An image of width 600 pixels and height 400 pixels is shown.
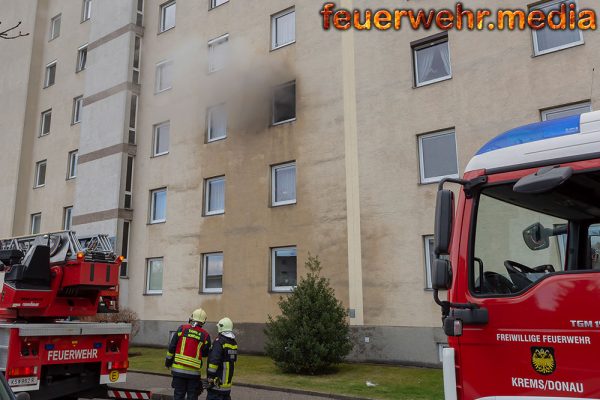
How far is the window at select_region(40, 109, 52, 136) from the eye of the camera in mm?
25508

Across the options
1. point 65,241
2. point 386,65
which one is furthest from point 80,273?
point 386,65

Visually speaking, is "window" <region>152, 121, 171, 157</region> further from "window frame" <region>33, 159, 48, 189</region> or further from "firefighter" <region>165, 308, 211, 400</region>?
"firefighter" <region>165, 308, 211, 400</region>

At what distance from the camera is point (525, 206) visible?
348cm

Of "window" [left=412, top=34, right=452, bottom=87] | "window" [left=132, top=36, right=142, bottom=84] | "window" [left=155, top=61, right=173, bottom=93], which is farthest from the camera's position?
"window" [left=132, top=36, right=142, bottom=84]

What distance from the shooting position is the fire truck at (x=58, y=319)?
24.0 feet

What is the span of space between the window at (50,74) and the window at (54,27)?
5.21 ft

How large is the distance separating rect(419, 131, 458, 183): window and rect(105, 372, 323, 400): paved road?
6.35 meters

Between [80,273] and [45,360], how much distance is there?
1.35 m

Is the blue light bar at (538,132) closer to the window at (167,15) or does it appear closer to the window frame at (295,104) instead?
the window frame at (295,104)

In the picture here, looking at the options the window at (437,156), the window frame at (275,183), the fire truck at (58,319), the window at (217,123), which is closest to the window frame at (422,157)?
the window at (437,156)

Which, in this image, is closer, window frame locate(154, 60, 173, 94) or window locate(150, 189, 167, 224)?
window locate(150, 189, 167, 224)

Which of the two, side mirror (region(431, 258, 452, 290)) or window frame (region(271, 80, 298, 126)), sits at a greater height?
window frame (region(271, 80, 298, 126))

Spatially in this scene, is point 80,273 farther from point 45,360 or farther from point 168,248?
point 168,248

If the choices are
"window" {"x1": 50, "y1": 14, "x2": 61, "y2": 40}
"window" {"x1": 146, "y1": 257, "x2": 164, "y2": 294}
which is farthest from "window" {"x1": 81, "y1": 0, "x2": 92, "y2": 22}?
"window" {"x1": 146, "y1": 257, "x2": 164, "y2": 294}
